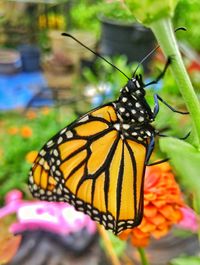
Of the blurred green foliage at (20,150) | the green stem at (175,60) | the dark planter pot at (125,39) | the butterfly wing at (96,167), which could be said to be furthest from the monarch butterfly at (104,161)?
the dark planter pot at (125,39)

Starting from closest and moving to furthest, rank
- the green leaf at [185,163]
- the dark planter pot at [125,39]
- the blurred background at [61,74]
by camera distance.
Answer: the green leaf at [185,163], the blurred background at [61,74], the dark planter pot at [125,39]

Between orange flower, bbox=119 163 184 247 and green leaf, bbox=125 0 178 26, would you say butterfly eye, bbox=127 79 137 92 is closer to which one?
orange flower, bbox=119 163 184 247

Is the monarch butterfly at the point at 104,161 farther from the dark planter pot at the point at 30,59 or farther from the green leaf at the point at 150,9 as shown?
the dark planter pot at the point at 30,59

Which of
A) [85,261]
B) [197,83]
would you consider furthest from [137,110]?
[85,261]

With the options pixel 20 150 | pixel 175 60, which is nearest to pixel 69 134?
pixel 175 60

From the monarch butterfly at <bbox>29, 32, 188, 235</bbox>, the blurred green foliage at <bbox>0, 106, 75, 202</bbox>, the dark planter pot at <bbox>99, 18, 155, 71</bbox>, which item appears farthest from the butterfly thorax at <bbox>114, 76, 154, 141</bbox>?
the dark planter pot at <bbox>99, 18, 155, 71</bbox>

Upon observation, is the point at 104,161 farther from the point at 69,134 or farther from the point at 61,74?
the point at 61,74

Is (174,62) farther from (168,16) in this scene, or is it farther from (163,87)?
(163,87)

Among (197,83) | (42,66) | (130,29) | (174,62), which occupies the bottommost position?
(42,66)
